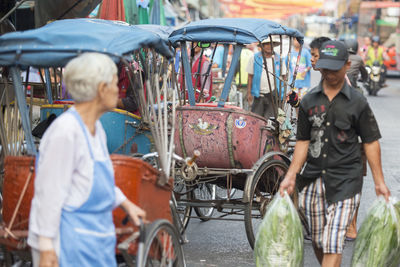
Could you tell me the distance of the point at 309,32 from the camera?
6575cm

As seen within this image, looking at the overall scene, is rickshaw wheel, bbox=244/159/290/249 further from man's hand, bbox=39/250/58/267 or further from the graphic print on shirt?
man's hand, bbox=39/250/58/267

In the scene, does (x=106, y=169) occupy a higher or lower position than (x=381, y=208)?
higher

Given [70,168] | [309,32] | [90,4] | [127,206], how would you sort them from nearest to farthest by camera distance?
[70,168] < [127,206] < [90,4] < [309,32]

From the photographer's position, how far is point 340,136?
459cm

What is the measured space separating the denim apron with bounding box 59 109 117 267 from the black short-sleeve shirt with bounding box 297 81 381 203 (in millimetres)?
1675

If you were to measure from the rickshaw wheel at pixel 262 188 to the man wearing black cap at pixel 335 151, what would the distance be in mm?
1242

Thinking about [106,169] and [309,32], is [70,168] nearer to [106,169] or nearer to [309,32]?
[106,169]

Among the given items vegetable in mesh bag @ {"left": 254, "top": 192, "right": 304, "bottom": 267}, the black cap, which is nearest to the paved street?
vegetable in mesh bag @ {"left": 254, "top": 192, "right": 304, "bottom": 267}

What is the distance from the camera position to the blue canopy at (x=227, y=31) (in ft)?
20.2

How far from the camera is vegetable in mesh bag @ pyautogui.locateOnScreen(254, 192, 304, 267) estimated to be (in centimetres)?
471

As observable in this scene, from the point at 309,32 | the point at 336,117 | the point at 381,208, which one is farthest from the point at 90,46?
the point at 309,32

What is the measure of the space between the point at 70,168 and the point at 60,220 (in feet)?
0.89

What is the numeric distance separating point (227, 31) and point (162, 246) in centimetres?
264

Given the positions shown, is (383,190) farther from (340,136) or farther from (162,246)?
(162,246)
